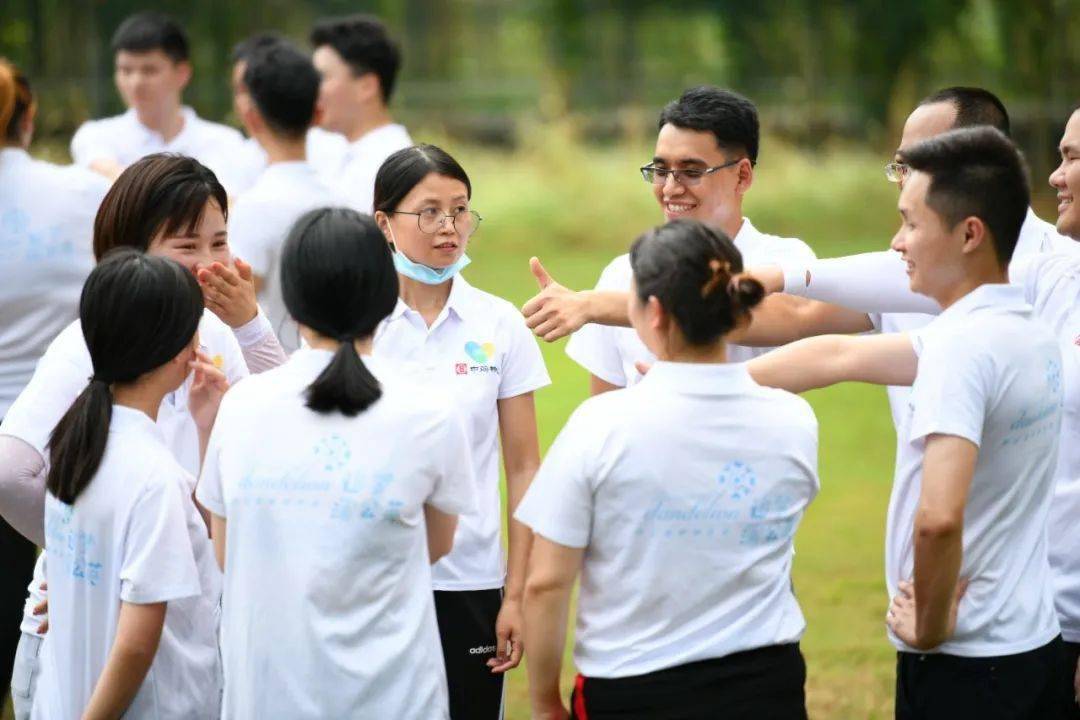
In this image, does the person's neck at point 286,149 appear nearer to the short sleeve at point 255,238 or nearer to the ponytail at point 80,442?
the short sleeve at point 255,238

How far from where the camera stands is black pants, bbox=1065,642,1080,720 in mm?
3223

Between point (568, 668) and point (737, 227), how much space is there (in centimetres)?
214

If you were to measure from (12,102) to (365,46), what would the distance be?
6.93ft

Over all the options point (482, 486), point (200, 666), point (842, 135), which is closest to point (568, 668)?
point (482, 486)

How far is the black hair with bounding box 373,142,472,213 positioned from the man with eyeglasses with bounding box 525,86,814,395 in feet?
1.58

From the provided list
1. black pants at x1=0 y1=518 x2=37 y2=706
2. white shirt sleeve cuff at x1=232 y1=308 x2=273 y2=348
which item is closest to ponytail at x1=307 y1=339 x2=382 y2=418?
white shirt sleeve cuff at x1=232 y1=308 x2=273 y2=348

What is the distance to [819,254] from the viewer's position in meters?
15.8

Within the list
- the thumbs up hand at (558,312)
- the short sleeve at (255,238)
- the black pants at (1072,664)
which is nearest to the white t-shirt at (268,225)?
the short sleeve at (255,238)

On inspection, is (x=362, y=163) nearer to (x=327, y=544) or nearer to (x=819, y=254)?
(x=327, y=544)

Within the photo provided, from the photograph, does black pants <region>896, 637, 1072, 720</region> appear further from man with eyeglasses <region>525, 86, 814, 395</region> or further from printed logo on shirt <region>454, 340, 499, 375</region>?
printed logo on shirt <region>454, 340, 499, 375</region>

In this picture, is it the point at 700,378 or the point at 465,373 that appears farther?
the point at 465,373

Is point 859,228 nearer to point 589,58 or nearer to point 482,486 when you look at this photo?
point 589,58

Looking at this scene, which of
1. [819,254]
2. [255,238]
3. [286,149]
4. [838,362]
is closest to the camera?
[838,362]

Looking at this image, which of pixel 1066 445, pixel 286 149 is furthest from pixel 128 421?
pixel 286 149
